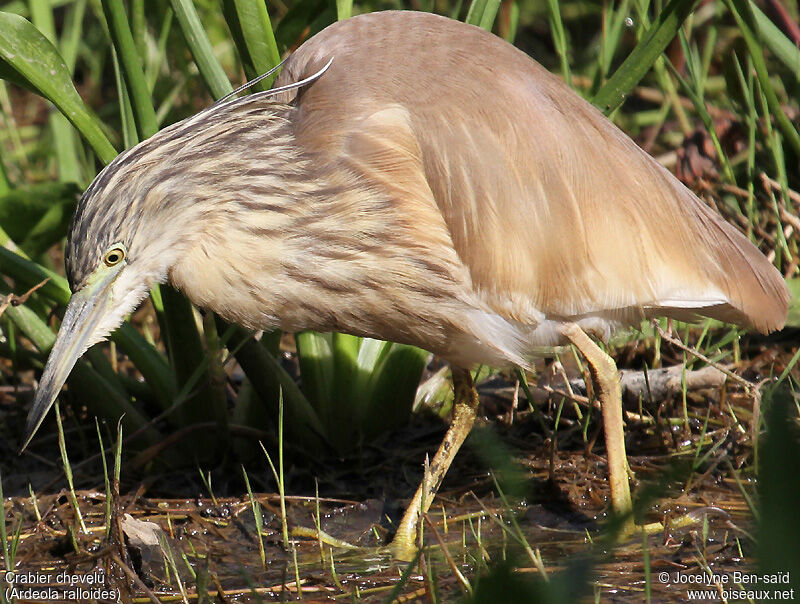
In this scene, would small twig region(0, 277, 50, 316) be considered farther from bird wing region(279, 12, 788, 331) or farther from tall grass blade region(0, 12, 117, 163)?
bird wing region(279, 12, 788, 331)

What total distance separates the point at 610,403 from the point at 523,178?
0.53 m

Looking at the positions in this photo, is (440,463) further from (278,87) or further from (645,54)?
(645,54)

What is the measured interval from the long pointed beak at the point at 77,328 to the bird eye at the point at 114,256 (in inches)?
0.9

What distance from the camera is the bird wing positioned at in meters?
2.11

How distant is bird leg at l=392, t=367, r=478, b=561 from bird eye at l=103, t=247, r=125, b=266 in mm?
768

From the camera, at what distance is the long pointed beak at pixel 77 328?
198 centimetres

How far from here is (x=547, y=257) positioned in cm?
217

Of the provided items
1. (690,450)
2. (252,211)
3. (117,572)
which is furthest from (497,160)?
(117,572)

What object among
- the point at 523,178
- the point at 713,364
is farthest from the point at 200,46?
the point at 713,364

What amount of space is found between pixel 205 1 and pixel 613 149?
2021 millimetres

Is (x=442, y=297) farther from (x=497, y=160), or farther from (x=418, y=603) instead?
(x=418, y=603)

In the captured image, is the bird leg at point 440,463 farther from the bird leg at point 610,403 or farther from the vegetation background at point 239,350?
the bird leg at point 610,403

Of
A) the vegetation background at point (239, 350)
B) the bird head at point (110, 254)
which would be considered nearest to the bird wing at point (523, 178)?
the vegetation background at point (239, 350)

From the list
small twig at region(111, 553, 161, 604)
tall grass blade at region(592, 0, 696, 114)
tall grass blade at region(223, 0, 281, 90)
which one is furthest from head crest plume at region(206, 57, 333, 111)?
small twig at region(111, 553, 161, 604)
